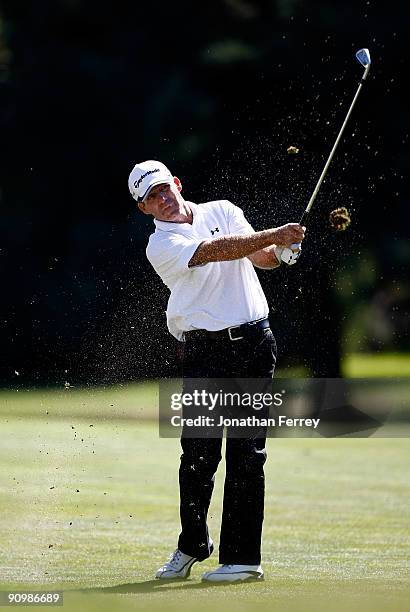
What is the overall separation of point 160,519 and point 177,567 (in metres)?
2.08

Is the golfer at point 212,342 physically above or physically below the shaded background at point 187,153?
below

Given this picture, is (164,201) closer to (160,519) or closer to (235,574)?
(235,574)

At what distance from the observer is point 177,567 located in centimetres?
648

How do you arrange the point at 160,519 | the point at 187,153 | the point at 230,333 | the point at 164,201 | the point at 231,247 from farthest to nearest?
the point at 187,153 < the point at 160,519 < the point at 164,201 < the point at 230,333 < the point at 231,247

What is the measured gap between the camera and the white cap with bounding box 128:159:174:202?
6.48m

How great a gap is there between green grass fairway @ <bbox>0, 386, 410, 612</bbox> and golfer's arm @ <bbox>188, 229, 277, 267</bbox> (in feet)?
4.64

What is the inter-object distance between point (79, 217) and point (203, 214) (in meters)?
16.3

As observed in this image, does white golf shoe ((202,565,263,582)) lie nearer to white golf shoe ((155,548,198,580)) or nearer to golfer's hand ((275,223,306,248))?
white golf shoe ((155,548,198,580))

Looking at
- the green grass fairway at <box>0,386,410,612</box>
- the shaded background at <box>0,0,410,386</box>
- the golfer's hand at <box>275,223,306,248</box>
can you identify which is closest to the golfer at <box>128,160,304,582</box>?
the golfer's hand at <box>275,223,306,248</box>

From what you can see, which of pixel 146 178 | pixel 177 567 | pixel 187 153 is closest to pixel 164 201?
pixel 146 178

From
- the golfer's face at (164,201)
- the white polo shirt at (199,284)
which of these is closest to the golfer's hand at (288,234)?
the white polo shirt at (199,284)

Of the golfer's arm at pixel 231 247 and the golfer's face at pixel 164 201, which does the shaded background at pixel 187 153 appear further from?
the golfer's arm at pixel 231 247

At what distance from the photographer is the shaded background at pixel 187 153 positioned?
17.5 meters

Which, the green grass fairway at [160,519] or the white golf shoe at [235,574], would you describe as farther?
the white golf shoe at [235,574]
